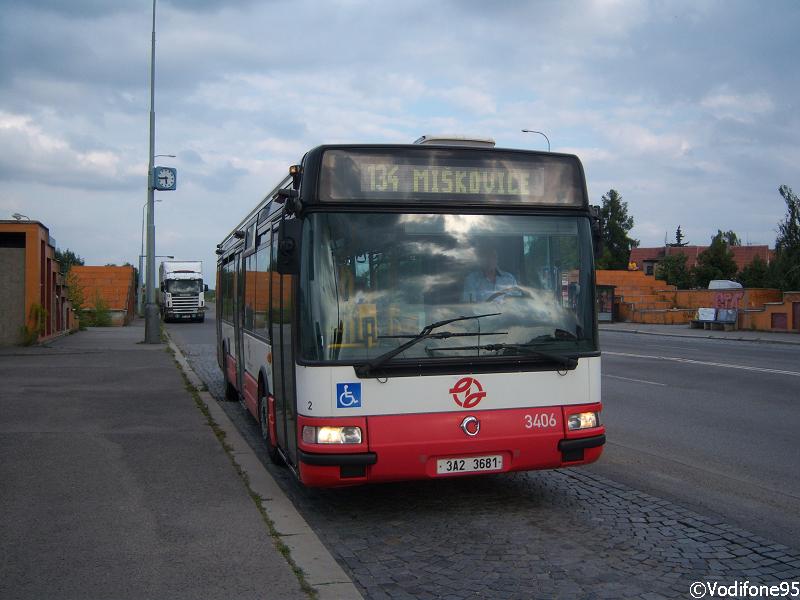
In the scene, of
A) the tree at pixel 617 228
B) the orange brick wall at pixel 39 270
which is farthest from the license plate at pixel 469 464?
the tree at pixel 617 228

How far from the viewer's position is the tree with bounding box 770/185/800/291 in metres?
42.3

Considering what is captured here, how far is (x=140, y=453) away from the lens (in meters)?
8.58

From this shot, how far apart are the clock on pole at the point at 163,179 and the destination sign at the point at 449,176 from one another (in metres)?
22.4

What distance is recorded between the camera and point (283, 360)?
6.77 m

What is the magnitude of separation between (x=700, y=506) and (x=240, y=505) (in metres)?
3.63

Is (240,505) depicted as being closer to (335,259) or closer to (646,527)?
(335,259)

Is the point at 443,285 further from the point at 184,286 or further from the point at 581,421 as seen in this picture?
the point at 184,286

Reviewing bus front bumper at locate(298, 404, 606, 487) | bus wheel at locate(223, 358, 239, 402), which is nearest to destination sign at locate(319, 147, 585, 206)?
bus front bumper at locate(298, 404, 606, 487)

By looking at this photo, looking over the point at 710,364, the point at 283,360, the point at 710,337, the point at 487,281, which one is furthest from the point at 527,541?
the point at 710,337

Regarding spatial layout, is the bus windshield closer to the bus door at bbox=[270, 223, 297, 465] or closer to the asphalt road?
the bus door at bbox=[270, 223, 297, 465]

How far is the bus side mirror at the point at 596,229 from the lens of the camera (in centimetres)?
660

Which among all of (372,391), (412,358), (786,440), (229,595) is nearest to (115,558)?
(229,595)

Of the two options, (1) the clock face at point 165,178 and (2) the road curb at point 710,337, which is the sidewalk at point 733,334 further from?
(1) the clock face at point 165,178

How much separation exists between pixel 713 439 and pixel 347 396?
553 cm
